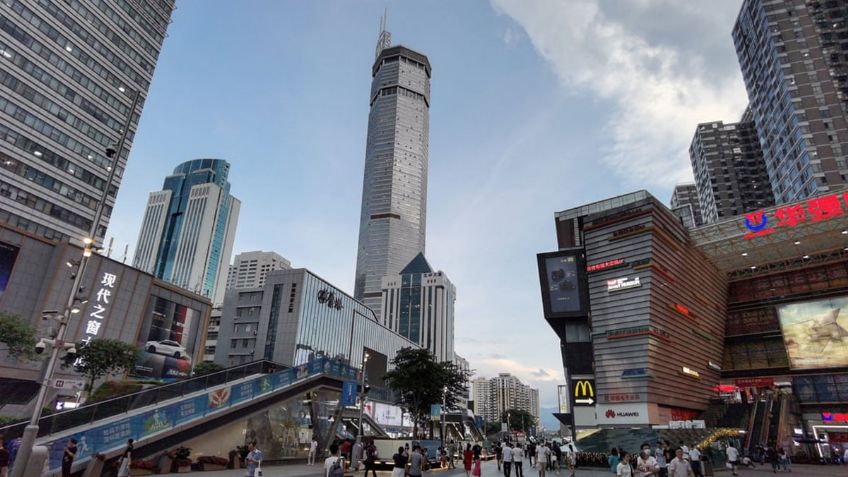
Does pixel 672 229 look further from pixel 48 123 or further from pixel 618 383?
pixel 48 123

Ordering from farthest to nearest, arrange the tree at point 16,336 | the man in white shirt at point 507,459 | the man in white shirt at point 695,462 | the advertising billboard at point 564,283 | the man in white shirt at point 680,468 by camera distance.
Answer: the advertising billboard at point 564,283
the tree at point 16,336
the man in white shirt at point 507,459
the man in white shirt at point 695,462
the man in white shirt at point 680,468

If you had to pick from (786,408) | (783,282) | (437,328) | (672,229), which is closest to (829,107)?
(783,282)

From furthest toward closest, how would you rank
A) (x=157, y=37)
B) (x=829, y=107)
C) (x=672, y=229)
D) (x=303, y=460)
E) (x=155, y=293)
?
(x=829, y=107) < (x=157, y=37) < (x=155, y=293) < (x=672, y=229) < (x=303, y=460)

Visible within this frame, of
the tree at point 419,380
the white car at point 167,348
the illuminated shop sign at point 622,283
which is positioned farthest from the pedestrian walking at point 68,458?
the white car at point 167,348

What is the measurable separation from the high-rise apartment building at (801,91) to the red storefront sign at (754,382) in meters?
36.4

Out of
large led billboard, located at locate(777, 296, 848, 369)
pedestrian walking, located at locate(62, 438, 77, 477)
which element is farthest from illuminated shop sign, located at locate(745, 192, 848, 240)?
pedestrian walking, located at locate(62, 438, 77, 477)

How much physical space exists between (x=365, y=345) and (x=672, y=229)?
7225 centimetres

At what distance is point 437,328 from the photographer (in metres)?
198

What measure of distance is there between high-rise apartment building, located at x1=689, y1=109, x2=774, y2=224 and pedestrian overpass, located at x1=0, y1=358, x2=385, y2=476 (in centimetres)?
Answer: 13127

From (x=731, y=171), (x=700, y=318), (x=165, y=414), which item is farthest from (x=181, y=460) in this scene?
(x=731, y=171)

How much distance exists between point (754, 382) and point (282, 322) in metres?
72.1

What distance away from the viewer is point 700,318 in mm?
58188

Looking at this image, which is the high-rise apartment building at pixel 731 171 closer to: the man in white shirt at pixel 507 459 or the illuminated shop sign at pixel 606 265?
the illuminated shop sign at pixel 606 265

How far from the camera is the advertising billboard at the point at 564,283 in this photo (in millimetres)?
56219
